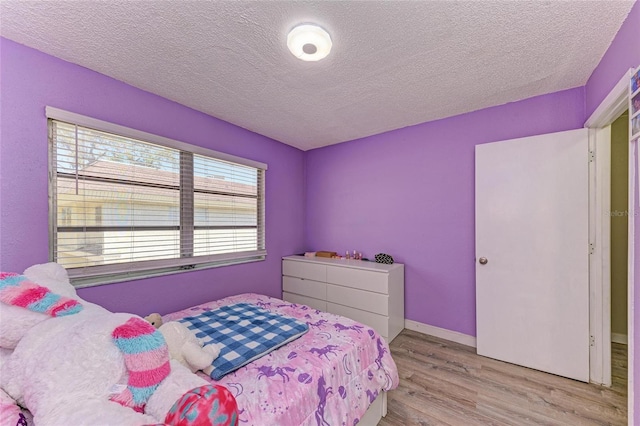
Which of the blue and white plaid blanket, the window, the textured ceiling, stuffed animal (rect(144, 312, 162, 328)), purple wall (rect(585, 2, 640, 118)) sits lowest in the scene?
the blue and white plaid blanket

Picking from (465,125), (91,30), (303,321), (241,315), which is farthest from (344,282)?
(91,30)

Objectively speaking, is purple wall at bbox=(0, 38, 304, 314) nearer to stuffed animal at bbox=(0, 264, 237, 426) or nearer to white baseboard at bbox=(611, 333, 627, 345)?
stuffed animal at bbox=(0, 264, 237, 426)

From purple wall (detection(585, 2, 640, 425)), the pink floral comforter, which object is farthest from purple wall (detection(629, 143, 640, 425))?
the pink floral comforter

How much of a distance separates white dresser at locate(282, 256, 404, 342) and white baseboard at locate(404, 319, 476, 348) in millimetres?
116

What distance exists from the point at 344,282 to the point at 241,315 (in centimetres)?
124

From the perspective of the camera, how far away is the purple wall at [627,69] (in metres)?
1.15

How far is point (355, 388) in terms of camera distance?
4.50 ft

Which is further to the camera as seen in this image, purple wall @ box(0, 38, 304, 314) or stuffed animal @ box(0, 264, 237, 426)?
purple wall @ box(0, 38, 304, 314)

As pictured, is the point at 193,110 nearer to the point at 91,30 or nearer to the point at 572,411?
the point at 91,30

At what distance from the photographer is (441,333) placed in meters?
2.59

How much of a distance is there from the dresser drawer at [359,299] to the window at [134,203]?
45.0 inches

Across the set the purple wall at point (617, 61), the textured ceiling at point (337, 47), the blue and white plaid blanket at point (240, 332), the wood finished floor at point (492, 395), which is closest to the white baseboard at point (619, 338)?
the wood finished floor at point (492, 395)

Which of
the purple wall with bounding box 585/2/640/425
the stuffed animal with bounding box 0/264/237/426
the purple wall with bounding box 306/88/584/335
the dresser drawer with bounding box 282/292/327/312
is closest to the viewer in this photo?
the stuffed animal with bounding box 0/264/237/426

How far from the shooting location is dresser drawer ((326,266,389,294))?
2500 mm
